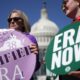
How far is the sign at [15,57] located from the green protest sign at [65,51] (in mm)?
275

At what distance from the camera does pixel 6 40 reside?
2.89m

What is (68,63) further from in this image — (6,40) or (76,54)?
(6,40)

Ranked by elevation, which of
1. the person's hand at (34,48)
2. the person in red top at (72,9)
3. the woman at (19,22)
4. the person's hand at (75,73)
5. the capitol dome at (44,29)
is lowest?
the capitol dome at (44,29)

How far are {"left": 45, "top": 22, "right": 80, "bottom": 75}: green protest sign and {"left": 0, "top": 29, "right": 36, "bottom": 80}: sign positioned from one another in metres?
0.27

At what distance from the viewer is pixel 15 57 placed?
2787 millimetres

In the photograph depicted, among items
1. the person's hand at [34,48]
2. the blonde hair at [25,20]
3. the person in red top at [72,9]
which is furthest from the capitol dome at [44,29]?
the person in red top at [72,9]

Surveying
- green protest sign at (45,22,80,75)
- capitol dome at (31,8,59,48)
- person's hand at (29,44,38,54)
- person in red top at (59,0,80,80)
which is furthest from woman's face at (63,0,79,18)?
capitol dome at (31,8,59,48)

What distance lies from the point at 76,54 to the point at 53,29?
48891 mm

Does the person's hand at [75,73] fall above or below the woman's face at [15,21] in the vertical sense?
below

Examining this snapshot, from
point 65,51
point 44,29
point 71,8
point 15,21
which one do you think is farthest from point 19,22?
point 44,29

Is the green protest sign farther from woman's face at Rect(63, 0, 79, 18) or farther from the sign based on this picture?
the sign

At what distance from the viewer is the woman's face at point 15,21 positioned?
292 centimetres

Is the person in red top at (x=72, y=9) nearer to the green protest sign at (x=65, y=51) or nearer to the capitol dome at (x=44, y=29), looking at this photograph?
the green protest sign at (x=65, y=51)

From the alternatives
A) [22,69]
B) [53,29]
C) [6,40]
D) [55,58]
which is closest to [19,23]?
[6,40]
